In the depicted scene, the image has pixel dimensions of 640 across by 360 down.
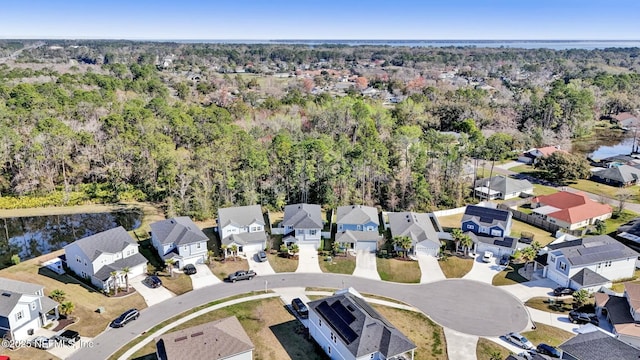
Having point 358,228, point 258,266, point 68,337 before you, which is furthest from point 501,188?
point 68,337

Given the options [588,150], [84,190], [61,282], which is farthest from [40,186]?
[588,150]

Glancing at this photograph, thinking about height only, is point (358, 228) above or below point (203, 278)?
above

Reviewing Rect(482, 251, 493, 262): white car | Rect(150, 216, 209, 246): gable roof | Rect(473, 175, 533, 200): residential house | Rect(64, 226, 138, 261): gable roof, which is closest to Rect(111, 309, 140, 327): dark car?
Rect(64, 226, 138, 261): gable roof

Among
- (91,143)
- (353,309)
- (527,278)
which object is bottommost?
(527,278)

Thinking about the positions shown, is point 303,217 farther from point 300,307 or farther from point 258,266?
point 300,307

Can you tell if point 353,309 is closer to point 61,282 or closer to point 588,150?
point 61,282

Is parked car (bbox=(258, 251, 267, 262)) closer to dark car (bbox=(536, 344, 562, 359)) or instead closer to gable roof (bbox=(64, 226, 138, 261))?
gable roof (bbox=(64, 226, 138, 261))
